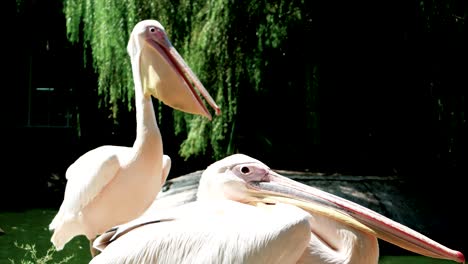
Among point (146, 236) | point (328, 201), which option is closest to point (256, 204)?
point (328, 201)

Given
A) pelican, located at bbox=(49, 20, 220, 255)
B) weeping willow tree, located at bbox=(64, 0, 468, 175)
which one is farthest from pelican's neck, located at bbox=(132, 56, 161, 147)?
weeping willow tree, located at bbox=(64, 0, 468, 175)

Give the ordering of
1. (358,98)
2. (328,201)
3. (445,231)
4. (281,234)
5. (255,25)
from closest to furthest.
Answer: (281,234), (328,201), (445,231), (255,25), (358,98)

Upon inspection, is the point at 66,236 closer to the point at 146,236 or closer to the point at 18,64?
the point at 146,236

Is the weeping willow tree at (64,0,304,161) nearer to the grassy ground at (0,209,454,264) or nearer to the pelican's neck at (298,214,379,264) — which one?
the grassy ground at (0,209,454,264)

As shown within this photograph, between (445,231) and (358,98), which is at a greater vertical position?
(358,98)

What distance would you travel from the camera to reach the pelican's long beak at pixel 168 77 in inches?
174

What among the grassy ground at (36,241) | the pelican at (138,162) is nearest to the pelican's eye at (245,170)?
the pelican at (138,162)

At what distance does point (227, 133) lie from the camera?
839 centimetres

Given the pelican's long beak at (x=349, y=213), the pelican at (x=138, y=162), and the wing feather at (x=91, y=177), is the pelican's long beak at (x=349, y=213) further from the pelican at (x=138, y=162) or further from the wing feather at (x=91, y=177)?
the wing feather at (x=91, y=177)

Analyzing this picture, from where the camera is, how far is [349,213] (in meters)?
3.00

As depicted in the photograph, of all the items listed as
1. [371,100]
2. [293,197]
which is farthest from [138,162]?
[371,100]

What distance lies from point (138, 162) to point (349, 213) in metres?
1.63

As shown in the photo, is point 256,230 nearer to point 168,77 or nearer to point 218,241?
point 218,241

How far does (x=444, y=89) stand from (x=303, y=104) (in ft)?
4.82
